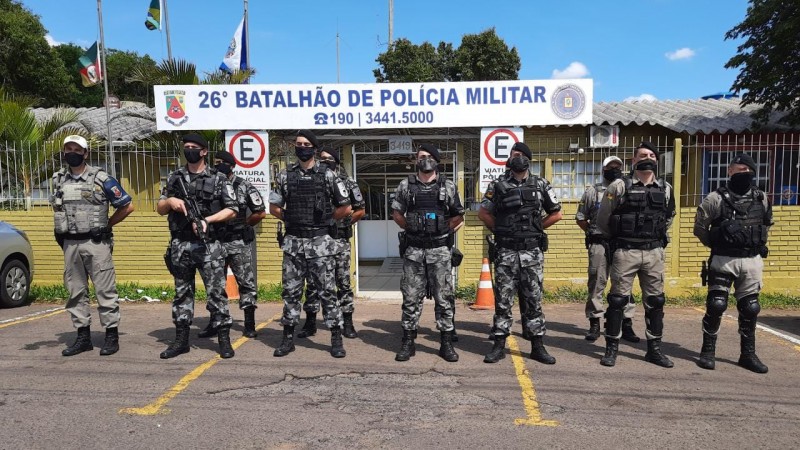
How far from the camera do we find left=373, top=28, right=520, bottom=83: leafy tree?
24.3 metres

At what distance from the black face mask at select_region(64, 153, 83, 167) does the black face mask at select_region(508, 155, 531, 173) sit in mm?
3883

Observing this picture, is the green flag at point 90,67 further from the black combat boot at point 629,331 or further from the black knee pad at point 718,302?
the black knee pad at point 718,302

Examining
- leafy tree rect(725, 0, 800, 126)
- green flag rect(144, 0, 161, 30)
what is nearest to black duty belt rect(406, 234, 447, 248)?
leafy tree rect(725, 0, 800, 126)

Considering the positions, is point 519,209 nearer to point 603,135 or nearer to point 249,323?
point 249,323

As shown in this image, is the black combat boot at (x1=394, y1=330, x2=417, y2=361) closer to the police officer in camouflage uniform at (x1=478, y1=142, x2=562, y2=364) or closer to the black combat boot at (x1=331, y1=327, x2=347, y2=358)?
the black combat boot at (x1=331, y1=327, x2=347, y2=358)

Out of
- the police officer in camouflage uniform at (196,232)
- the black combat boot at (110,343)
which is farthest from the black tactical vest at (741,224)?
the black combat boot at (110,343)

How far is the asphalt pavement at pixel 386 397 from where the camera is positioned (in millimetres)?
3131

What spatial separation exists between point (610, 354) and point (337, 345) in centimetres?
A: 247

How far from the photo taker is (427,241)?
4520 millimetres

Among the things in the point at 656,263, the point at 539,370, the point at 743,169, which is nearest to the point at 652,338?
the point at 656,263

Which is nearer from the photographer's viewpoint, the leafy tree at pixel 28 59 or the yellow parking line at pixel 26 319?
the yellow parking line at pixel 26 319

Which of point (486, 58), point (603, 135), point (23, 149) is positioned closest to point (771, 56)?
point (603, 135)

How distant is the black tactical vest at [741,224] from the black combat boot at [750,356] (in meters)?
0.75

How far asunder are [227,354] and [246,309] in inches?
33.1
